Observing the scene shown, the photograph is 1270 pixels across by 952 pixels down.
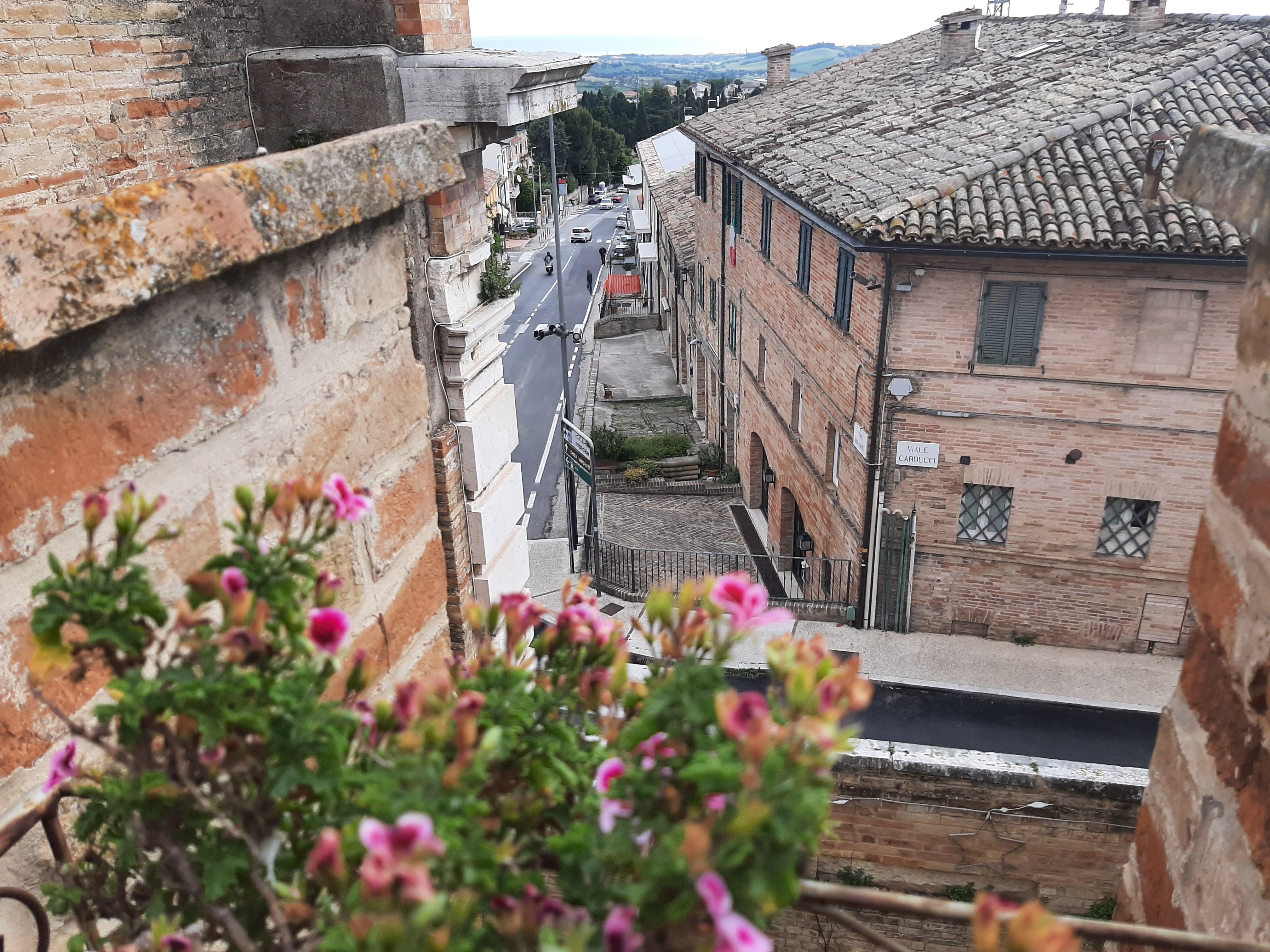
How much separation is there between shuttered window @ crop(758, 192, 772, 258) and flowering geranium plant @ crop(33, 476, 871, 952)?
18.5 m

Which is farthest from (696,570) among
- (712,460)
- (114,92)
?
(114,92)

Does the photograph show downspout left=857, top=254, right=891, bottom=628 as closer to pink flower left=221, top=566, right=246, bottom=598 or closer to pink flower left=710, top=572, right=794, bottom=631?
pink flower left=710, top=572, right=794, bottom=631

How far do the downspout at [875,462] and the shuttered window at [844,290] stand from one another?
1212mm

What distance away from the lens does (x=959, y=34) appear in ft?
68.4

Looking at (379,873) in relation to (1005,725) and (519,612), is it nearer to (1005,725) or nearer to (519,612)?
(519,612)

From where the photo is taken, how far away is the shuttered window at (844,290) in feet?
49.5

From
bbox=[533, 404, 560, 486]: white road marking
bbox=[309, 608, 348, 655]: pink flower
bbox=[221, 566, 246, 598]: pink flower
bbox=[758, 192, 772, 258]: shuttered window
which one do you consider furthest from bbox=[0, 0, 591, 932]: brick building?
bbox=[533, 404, 560, 486]: white road marking

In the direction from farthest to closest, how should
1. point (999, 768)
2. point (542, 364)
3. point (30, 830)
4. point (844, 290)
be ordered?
point (542, 364) < point (844, 290) < point (999, 768) < point (30, 830)

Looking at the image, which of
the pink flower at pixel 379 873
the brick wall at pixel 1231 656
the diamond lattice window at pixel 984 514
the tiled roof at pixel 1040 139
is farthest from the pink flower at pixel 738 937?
the diamond lattice window at pixel 984 514

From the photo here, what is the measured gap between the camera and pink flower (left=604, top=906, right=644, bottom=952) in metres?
1.17

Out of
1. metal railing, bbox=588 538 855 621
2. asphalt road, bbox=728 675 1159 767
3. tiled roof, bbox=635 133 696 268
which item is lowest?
metal railing, bbox=588 538 855 621

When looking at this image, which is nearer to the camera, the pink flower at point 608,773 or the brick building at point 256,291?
the pink flower at point 608,773

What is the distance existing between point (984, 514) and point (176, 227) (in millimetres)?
14936

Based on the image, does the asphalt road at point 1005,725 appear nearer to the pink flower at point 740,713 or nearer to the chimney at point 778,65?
the pink flower at point 740,713
